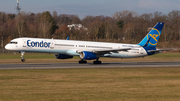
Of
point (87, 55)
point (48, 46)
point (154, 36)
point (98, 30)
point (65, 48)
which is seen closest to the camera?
point (87, 55)

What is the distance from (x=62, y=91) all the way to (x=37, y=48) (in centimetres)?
2413

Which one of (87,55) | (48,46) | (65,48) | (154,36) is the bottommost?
(87,55)

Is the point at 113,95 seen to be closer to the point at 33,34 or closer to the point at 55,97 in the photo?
the point at 55,97

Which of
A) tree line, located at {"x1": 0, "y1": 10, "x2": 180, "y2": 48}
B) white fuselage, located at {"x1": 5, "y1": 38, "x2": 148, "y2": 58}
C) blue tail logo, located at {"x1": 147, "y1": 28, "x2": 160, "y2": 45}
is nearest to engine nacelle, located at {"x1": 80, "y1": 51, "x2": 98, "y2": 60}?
white fuselage, located at {"x1": 5, "y1": 38, "x2": 148, "y2": 58}

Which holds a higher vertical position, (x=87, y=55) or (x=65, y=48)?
(x=65, y=48)

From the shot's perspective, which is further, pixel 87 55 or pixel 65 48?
pixel 65 48

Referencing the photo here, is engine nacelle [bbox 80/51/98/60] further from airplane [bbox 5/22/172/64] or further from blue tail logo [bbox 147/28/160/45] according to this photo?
blue tail logo [bbox 147/28/160/45]

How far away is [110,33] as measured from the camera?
128m

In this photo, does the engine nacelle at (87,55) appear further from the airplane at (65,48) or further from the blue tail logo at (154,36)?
the blue tail logo at (154,36)

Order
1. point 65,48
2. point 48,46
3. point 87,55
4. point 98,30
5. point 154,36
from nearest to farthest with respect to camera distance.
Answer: point 87,55 < point 48,46 < point 65,48 < point 154,36 < point 98,30

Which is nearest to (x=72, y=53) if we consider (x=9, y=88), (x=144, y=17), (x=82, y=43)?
(x=82, y=43)

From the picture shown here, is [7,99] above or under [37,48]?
under

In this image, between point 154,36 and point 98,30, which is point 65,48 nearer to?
point 154,36

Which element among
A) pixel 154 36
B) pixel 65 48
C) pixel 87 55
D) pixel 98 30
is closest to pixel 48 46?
pixel 65 48
